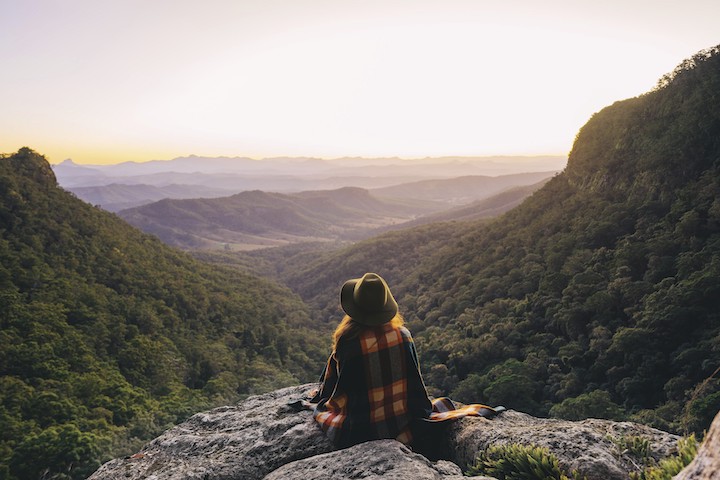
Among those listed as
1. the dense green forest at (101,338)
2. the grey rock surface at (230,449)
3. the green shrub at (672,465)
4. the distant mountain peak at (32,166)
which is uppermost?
the distant mountain peak at (32,166)

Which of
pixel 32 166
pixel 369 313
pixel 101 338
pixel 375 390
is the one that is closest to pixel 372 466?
pixel 375 390

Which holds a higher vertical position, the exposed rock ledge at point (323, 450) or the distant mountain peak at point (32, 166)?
the distant mountain peak at point (32, 166)

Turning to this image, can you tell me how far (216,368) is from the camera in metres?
37.9

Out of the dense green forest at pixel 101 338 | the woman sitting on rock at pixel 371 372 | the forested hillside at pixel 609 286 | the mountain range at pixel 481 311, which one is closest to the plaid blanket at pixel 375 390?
the woman sitting on rock at pixel 371 372

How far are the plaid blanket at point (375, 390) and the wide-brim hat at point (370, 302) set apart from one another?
0.65ft

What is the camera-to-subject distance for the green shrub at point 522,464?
415 cm

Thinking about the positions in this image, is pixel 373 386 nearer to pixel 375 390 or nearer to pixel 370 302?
pixel 375 390

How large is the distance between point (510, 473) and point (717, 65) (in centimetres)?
4509

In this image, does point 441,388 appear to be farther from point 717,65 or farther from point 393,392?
point 717,65

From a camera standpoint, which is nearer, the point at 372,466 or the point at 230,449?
the point at 372,466

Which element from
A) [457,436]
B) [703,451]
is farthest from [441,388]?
[703,451]

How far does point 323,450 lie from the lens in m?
5.27

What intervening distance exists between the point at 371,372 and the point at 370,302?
871mm

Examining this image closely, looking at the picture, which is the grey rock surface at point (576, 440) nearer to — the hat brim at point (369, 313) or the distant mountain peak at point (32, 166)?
the hat brim at point (369, 313)
